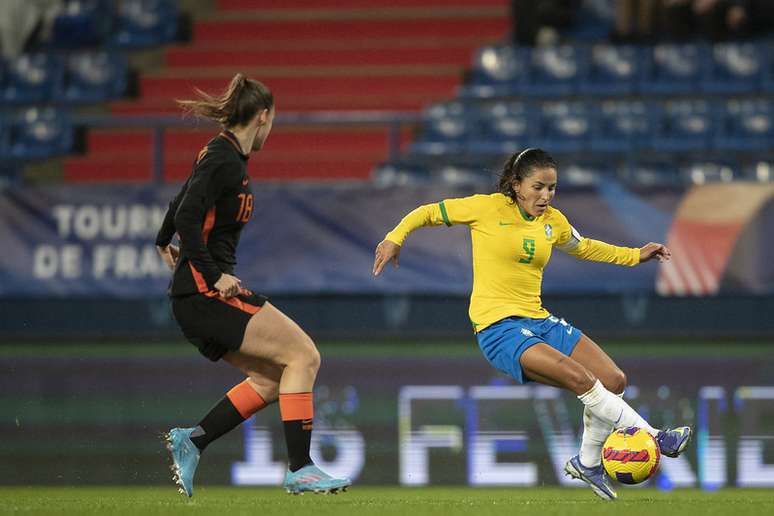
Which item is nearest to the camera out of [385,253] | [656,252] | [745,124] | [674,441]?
[385,253]

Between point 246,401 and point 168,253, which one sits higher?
point 168,253

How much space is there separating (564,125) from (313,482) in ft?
23.0

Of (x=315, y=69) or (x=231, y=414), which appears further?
(x=315, y=69)

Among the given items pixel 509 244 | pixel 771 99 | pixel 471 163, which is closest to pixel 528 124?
pixel 471 163

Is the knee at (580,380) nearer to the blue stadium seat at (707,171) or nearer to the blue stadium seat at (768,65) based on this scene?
the blue stadium seat at (707,171)

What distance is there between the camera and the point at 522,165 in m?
6.91

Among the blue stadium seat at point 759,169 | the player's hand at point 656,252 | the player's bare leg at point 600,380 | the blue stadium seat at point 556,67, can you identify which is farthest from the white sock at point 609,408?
the blue stadium seat at point 556,67

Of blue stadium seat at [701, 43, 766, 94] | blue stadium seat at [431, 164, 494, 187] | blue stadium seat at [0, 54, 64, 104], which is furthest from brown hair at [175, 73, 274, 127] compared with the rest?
blue stadium seat at [0, 54, 64, 104]

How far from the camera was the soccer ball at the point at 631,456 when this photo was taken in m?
6.64

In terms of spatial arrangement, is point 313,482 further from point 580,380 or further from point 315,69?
point 315,69

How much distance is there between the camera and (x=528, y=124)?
41.9ft

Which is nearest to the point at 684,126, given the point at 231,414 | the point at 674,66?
the point at 674,66

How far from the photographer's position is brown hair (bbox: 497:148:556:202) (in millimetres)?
6887

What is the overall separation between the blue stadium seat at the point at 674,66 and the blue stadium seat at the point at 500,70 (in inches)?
47.8
